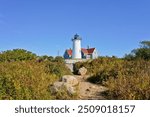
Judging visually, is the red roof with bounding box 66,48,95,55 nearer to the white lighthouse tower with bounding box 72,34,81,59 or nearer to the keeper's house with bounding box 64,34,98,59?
the keeper's house with bounding box 64,34,98,59

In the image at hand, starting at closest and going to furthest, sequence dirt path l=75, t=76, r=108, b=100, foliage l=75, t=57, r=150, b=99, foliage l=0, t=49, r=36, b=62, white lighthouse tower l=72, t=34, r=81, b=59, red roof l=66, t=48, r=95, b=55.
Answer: foliage l=75, t=57, r=150, b=99, dirt path l=75, t=76, r=108, b=100, foliage l=0, t=49, r=36, b=62, white lighthouse tower l=72, t=34, r=81, b=59, red roof l=66, t=48, r=95, b=55

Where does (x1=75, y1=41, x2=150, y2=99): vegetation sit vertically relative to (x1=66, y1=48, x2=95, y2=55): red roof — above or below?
below

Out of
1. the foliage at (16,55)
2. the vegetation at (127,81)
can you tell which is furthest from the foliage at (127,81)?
the foliage at (16,55)

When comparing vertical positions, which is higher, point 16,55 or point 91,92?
point 16,55

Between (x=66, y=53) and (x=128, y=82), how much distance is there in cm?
6317

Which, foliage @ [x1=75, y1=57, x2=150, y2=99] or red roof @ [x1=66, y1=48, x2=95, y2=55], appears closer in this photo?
foliage @ [x1=75, y1=57, x2=150, y2=99]

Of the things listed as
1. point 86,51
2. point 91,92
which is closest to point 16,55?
point 91,92

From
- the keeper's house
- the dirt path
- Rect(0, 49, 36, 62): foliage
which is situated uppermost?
the keeper's house

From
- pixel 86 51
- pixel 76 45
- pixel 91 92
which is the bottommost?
pixel 91 92

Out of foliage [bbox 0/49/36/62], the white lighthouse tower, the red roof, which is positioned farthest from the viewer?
the red roof

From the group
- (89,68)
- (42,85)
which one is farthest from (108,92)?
(89,68)

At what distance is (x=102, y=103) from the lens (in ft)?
30.1

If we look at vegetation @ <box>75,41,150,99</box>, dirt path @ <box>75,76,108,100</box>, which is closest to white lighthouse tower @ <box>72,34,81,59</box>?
vegetation @ <box>75,41,150,99</box>

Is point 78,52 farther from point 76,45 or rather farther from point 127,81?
point 127,81
